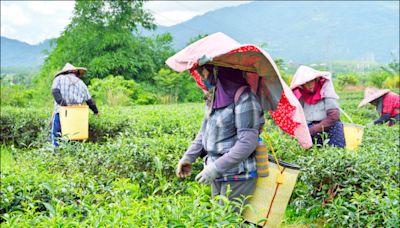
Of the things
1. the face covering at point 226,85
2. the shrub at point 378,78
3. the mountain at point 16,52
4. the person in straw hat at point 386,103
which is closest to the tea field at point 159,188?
the face covering at point 226,85

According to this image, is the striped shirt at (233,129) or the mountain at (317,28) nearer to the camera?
the striped shirt at (233,129)

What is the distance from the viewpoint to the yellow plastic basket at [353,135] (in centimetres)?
500

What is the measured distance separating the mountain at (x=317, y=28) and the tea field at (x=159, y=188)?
392 ft

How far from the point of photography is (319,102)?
4488 millimetres

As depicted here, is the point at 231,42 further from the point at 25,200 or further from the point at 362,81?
the point at 362,81

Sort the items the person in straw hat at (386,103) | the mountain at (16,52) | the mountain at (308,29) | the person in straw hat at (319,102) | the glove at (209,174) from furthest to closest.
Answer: the mountain at (16,52) < the mountain at (308,29) < the person in straw hat at (386,103) < the person in straw hat at (319,102) < the glove at (209,174)

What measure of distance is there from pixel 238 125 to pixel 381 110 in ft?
18.5

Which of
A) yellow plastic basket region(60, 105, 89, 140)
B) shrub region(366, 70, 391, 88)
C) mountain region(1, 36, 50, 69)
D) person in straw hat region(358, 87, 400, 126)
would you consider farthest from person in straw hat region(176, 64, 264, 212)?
mountain region(1, 36, 50, 69)

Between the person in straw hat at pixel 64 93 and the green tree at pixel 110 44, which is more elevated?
the green tree at pixel 110 44

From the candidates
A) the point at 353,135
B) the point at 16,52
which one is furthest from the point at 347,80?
the point at 16,52

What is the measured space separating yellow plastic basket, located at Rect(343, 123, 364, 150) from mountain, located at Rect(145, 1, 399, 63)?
11833 cm

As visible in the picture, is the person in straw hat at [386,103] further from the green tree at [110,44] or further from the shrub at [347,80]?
the shrub at [347,80]

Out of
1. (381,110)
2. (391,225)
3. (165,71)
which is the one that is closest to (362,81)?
(165,71)

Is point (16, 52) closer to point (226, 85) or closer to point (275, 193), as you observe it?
point (226, 85)
